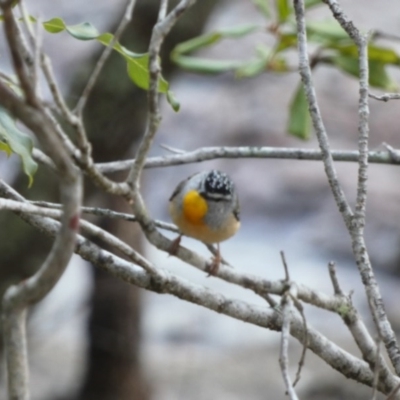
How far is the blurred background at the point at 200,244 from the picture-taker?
3725mm

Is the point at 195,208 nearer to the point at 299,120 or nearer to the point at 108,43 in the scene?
the point at 299,120

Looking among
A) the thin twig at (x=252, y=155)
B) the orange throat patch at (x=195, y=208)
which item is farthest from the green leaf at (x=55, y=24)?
the orange throat patch at (x=195, y=208)

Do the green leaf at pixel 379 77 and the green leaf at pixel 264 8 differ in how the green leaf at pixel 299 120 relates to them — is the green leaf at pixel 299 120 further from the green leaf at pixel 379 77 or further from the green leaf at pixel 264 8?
the green leaf at pixel 264 8

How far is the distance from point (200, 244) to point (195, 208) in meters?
4.97

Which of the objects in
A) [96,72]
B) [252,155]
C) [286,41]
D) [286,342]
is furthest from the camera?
[286,41]

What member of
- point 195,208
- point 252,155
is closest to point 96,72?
point 252,155

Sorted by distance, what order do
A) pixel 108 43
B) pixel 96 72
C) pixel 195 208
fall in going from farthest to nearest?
pixel 195 208
pixel 108 43
pixel 96 72

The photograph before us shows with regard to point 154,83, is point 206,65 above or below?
above

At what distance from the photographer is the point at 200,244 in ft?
23.6

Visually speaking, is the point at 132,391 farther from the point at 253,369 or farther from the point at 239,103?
the point at 239,103

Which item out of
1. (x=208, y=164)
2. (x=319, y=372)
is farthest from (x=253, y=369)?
(x=208, y=164)

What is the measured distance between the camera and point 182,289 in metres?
Result: 1.43

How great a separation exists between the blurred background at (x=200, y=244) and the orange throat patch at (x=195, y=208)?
46.9 inches

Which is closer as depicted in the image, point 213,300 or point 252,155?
point 213,300
